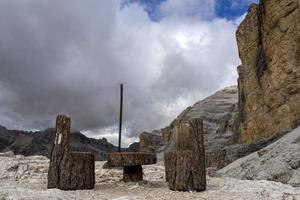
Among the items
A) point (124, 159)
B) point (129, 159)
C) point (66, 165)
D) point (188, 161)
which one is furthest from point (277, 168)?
point (66, 165)

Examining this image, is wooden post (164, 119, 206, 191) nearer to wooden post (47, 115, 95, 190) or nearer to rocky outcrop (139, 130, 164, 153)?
wooden post (47, 115, 95, 190)

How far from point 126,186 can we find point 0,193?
292 centimetres

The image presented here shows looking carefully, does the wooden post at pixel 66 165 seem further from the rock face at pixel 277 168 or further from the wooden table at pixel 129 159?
the rock face at pixel 277 168

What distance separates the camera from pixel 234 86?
74438 mm

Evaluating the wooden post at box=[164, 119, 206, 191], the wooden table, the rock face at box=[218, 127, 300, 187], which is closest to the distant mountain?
the rock face at box=[218, 127, 300, 187]

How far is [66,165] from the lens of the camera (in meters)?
7.83

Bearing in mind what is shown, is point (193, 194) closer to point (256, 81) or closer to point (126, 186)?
point (126, 186)

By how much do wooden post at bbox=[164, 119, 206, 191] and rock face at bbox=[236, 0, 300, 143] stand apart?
16165 mm

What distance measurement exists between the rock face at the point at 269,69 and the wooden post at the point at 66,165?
17.2 meters

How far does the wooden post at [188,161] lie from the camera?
7.33 m

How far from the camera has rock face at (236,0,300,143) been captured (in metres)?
25.2

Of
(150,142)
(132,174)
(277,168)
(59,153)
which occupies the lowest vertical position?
(132,174)

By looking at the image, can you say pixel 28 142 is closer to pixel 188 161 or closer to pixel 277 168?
pixel 277 168

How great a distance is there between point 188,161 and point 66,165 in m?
2.71
